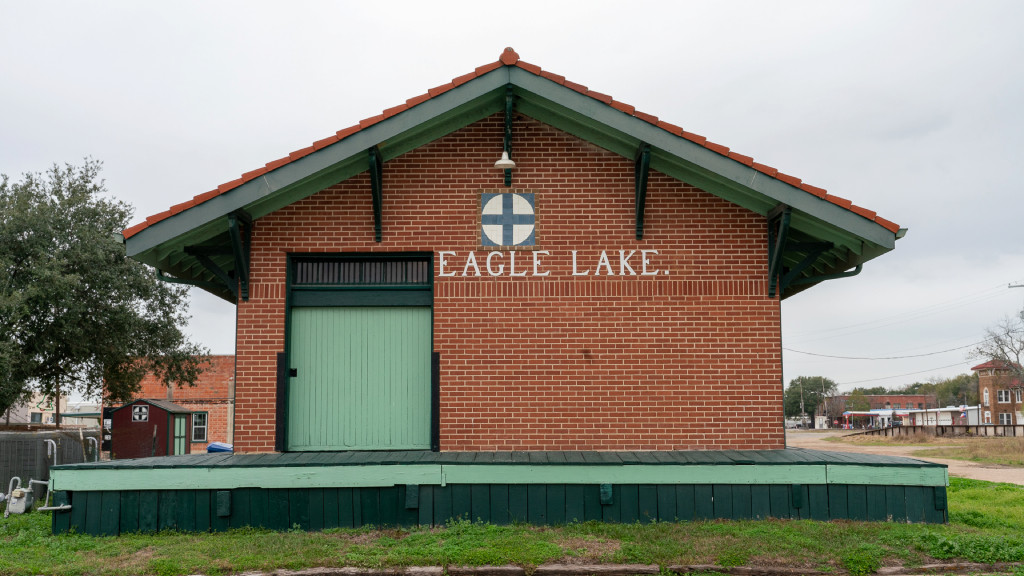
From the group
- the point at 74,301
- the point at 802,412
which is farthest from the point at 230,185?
the point at 802,412

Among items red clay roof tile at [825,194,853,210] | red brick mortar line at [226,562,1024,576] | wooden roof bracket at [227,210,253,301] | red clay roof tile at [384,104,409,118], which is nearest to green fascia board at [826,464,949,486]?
red brick mortar line at [226,562,1024,576]

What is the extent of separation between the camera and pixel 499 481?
8.62 m

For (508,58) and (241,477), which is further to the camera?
(508,58)

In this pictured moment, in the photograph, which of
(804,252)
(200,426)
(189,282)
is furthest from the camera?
Answer: (200,426)

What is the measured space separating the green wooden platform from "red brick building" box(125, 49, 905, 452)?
2.90 feet

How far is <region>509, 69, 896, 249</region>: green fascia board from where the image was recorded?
29.5 feet

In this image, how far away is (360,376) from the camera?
Result: 9.89 metres

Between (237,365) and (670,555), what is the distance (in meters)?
5.16

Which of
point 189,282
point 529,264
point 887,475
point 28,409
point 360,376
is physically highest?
point 529,264

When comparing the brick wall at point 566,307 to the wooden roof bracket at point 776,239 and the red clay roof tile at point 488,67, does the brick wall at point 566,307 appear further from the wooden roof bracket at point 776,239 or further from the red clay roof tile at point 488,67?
the red clay roof tile at point 488,67

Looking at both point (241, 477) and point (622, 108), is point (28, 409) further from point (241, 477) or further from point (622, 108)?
point (622, 108)

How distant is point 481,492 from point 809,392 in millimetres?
119969

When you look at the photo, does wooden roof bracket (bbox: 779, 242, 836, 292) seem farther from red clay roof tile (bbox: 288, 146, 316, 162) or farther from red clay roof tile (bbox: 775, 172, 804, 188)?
red clay roof tile (bbox: 288, 146, 316, 162)

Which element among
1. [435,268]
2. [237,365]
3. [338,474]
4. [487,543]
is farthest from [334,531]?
[435,268]
